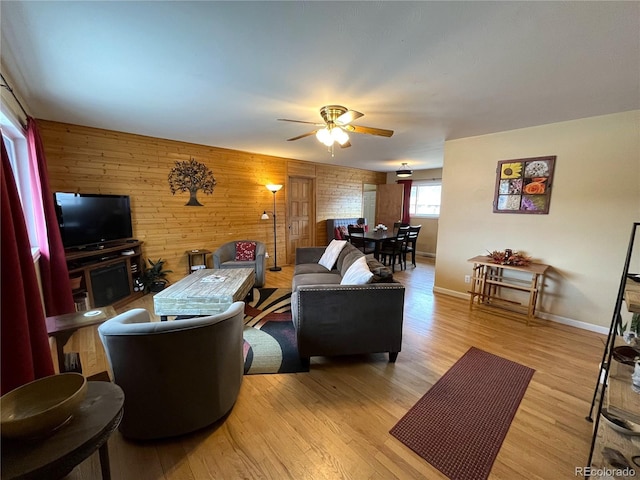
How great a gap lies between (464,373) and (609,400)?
106 cm

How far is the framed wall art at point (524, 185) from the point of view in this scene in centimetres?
325

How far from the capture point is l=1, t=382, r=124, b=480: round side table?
768mm

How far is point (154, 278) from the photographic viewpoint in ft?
13.4

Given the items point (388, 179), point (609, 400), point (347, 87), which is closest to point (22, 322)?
point (347, 87)

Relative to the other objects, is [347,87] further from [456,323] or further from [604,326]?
[604,326]


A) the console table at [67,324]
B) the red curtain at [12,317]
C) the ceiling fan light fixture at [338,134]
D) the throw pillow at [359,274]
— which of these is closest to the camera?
the red curtain at [12,317]

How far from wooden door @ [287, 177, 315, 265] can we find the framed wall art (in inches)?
160

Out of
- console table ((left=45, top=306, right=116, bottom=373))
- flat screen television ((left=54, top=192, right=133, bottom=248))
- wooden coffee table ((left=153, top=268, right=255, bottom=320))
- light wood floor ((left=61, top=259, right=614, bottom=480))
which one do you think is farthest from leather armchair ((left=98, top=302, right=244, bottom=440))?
flat screen television ((left=54, top=192, right=133, bottom=248))

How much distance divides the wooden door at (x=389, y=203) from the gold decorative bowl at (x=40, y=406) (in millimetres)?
7558

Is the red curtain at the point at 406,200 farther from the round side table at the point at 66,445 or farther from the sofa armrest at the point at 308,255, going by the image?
the round side table at the point at 66,445

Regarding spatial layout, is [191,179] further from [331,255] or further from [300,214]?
[331,255]

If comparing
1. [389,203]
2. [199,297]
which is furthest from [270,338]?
[389,203]

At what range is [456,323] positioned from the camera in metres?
3.23

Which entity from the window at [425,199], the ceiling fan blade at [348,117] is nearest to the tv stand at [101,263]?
the ceiling fan blade at [348,117]
